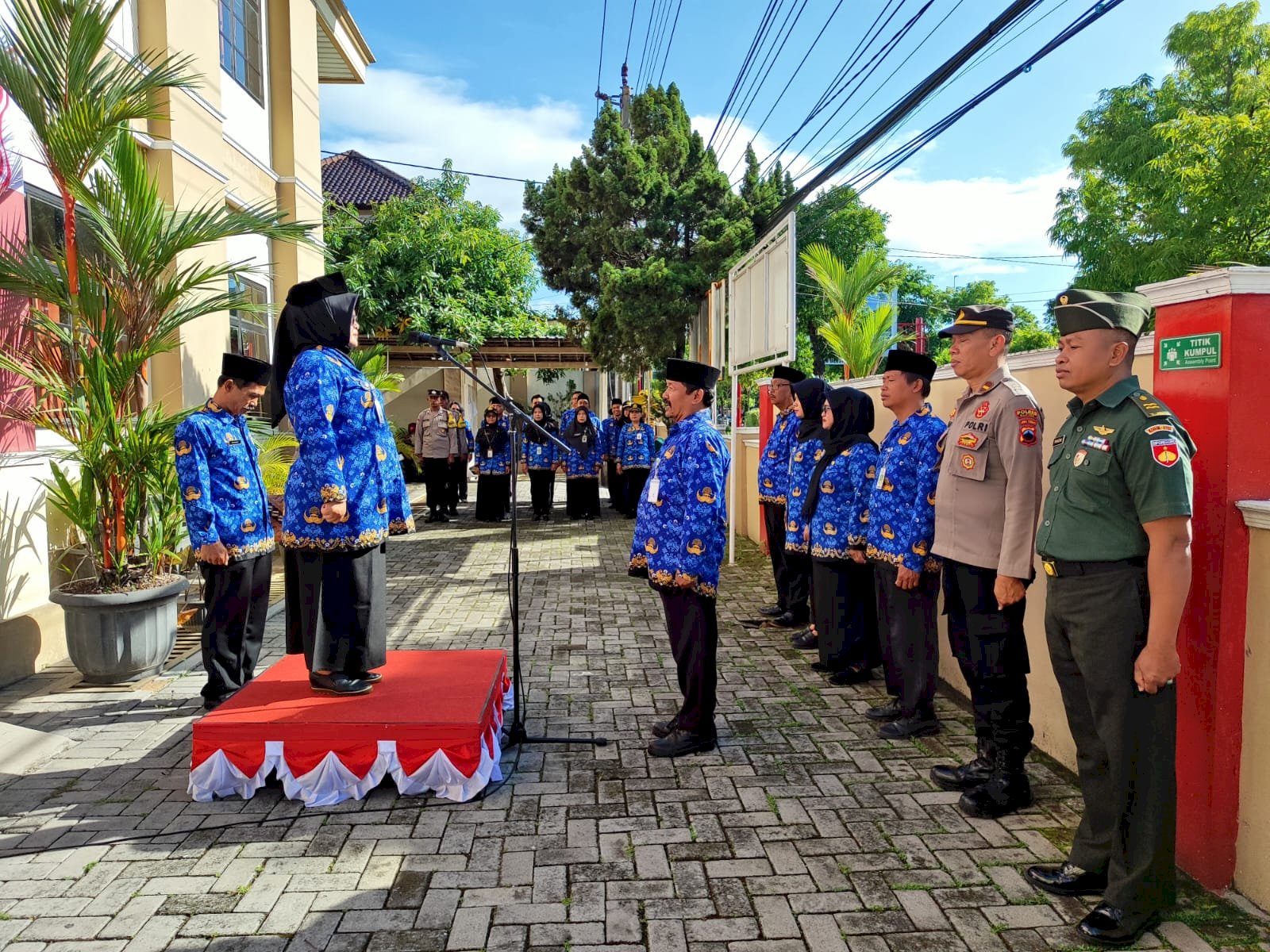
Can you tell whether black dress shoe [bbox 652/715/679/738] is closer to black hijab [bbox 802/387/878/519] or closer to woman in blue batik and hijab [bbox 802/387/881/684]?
woman in blue batik and hijab [bbox 802/387/881/684]

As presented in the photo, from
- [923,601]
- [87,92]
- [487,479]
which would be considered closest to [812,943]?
[923,601]

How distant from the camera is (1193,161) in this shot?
18438 mm

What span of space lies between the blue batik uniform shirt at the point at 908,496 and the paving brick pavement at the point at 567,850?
3.09ft

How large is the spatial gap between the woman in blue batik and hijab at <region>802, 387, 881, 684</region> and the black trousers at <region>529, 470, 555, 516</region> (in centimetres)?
854

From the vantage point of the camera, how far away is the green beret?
104 inches

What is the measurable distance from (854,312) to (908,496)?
986cm

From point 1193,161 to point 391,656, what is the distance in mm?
21012

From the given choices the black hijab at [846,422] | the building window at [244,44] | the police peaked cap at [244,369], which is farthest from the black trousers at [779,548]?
the building window at [244,44]

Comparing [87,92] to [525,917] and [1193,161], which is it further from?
[1193,161]

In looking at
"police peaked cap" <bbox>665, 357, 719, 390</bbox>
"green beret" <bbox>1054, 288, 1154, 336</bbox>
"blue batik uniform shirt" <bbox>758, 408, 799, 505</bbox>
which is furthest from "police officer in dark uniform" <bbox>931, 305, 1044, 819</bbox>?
"blue batik uniform shirt" <bbox>758, 408, 799, 505</bbox>

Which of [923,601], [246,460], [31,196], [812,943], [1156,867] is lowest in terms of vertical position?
[812,943]

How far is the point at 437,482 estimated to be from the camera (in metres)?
13.1

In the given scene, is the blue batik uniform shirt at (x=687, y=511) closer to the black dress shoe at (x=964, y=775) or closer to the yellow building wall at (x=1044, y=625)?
the black dress shoe at (x=964, y=775)

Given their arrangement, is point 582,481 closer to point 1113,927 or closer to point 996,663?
point 996,663
